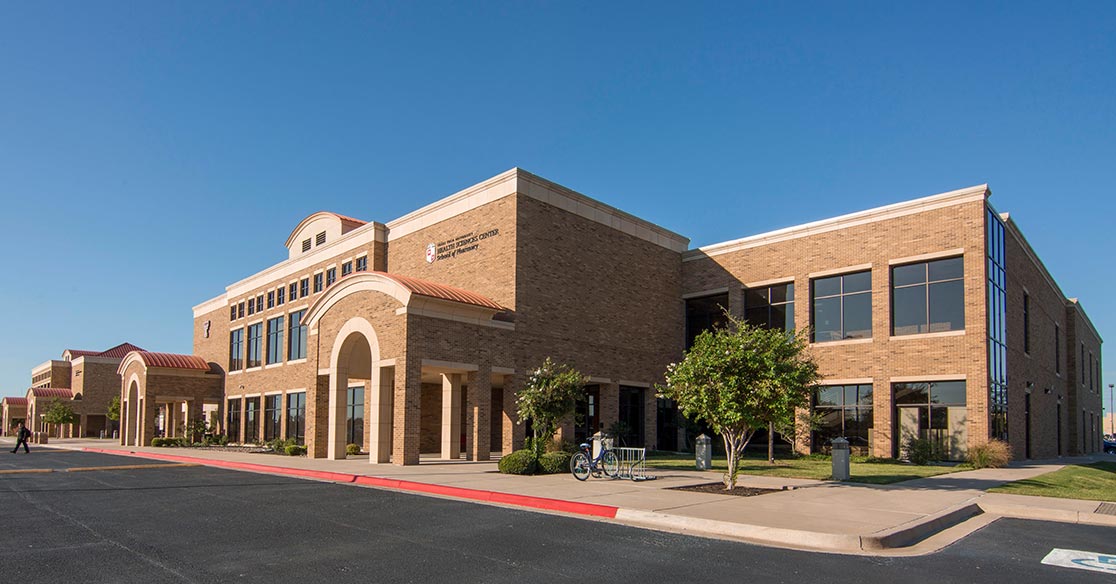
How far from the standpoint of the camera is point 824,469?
23.8m

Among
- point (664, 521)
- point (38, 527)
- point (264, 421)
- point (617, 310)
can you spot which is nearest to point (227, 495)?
point (38, 527)

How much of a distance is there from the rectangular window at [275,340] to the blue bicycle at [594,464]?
3092 cm

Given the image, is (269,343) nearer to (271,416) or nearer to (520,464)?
(271,416)

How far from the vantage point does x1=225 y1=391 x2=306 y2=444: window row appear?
41938mm

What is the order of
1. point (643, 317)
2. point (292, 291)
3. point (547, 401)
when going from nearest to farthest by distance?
point (547, 401) < point (643, 317) < point (292, 291)

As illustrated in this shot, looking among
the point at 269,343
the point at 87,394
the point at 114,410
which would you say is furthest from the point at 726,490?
the point at 87,394

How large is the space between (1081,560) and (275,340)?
4393 centimetres

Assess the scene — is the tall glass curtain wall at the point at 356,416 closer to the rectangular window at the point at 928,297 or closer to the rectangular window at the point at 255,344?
the rectangular window at the point at 255,344

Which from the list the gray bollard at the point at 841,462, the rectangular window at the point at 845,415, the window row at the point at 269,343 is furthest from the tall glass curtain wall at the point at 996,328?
the window row at the point at 269,343

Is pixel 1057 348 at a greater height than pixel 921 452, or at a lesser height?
greater

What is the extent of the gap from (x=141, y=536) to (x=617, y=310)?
988 inches

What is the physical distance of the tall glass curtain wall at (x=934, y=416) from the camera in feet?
89.8

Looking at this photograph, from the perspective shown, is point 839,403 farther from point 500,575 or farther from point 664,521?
point 500,575

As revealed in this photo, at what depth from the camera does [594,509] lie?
1334 cm
